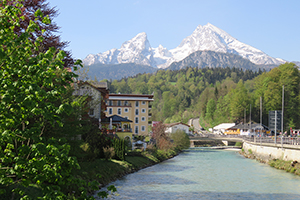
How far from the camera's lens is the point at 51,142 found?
9.94 m

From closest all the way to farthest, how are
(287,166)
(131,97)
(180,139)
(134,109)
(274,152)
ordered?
(287,166)
(274,152)
(180,139)
(134,109)
(131,97)

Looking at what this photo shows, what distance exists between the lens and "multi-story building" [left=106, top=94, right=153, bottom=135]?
369ft

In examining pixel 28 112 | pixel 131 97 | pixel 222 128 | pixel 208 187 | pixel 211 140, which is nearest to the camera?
pixel 28 112

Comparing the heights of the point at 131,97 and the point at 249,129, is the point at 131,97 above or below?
above

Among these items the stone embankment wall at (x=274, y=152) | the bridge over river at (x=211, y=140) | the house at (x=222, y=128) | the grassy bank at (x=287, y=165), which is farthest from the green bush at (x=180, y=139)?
the grassy bank at (x=287, y=165)

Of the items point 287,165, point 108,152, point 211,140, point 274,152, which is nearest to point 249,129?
point 211,140

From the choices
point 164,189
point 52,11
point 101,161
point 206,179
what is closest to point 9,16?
point 52,11

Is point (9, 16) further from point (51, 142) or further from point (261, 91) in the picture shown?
point (261, 91)

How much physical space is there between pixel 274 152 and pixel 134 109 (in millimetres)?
62757

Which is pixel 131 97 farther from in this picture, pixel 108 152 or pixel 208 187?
pixel 208 187

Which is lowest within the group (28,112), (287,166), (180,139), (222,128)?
(180,139)

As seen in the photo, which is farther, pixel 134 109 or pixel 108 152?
pixel 134 109

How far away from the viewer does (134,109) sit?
372 feet

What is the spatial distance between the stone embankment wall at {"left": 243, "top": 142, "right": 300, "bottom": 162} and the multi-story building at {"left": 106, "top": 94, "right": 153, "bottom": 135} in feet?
141
